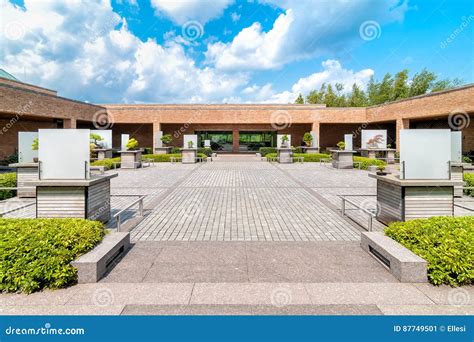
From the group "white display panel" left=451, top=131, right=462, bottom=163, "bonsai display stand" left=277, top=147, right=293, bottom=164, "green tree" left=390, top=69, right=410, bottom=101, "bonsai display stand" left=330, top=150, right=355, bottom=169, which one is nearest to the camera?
"white display panel" left=451, top=131, right=462, bottom=163

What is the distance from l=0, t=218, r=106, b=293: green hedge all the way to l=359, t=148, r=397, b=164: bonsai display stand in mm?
23937

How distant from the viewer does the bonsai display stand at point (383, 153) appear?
2341cm

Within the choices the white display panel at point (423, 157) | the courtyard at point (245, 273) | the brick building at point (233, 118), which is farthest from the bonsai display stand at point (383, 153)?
the white display panel at point (423, 157)

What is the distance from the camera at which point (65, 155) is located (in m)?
5.95

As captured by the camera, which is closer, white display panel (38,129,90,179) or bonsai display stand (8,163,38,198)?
white display panel (38,129,90,179)

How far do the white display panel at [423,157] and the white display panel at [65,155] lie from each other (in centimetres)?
685

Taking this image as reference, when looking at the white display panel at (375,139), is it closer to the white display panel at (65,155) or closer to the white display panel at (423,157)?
the white display panel at (423,157)

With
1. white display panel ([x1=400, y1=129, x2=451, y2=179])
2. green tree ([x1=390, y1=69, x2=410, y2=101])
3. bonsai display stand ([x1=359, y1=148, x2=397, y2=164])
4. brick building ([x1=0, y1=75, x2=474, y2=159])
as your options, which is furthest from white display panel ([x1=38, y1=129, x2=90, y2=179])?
green tree ([x1=390, y1=69, x2=410, y2=101])

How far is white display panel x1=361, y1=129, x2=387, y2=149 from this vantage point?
2369cm

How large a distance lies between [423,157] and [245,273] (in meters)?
4.69

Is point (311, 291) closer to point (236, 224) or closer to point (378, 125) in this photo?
point (236, 224)

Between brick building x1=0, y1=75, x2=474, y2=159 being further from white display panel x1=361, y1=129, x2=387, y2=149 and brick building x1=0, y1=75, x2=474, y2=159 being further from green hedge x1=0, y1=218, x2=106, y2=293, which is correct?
green hedge x1=0, y1=218, x2=106, y2=293

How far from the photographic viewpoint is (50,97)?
22.9 meters

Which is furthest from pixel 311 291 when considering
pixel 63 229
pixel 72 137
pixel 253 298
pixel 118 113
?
pixel 118 113
